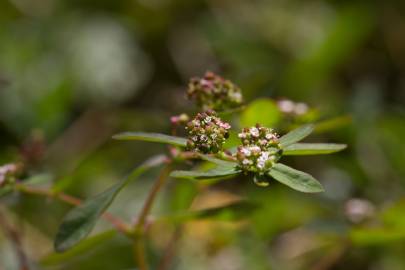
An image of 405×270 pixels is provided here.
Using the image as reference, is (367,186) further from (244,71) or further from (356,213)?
(244,71)

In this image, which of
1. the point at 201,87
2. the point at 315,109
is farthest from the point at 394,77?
the point at 201,87

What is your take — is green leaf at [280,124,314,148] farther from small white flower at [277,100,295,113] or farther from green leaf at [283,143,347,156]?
small white flower at [277,100,295,113]

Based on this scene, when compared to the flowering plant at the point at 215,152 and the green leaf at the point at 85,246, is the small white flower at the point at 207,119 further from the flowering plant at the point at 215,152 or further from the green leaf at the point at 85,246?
the green leaf at the point at 85,246

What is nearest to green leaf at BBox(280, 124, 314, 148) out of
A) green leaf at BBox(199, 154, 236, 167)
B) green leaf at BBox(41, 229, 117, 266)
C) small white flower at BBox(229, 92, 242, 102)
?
green leaf at BBox(199, 154, 236, 167)

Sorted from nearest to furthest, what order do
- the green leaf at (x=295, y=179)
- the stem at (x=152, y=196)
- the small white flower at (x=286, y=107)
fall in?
the green leaf at (x=295, y=179) → the stem at (x=152, y=196) → the small white flower at (x=286, y=107)

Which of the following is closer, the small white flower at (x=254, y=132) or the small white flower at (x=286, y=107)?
the small white flower at (x=254, y=132)

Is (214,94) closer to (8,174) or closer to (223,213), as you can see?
(223,213)

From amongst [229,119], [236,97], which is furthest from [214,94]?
[229,119]

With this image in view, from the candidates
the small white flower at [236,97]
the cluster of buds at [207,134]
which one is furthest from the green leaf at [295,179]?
the small white flower at [236,97]
